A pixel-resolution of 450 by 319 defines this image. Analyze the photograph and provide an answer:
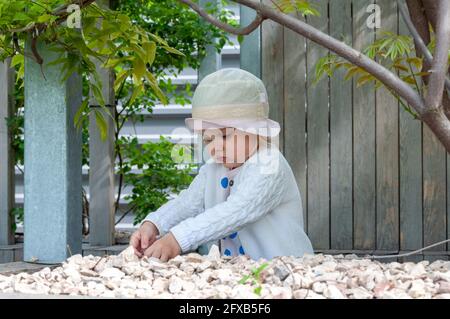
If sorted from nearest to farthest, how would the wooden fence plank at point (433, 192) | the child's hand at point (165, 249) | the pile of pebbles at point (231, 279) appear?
the pile of pebbles at point (231, 279)
the child's hand at point (165, 249)
the wooden fence plank at point (433, 192)

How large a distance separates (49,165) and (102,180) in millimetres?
2059

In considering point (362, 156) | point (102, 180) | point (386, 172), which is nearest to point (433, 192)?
point (386, 172)

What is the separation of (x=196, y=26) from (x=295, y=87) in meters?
0.59

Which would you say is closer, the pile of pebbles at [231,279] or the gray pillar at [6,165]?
the pile of pebbles at [231,279]

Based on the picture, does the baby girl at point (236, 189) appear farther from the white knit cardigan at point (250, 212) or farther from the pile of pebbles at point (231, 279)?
the pile of pebbles at point (231, 279)

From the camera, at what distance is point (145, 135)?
524 centimetres

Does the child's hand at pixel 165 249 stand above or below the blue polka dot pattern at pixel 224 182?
below

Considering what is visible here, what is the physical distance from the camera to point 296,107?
3.80 meters

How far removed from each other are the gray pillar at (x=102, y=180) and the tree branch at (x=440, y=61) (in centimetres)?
269

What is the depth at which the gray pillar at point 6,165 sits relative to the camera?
423 cm

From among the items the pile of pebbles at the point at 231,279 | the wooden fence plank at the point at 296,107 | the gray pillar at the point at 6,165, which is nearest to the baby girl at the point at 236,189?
the pile of pebbles at the point at 231,279

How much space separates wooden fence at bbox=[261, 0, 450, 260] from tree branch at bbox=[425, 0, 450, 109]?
228 centimetres

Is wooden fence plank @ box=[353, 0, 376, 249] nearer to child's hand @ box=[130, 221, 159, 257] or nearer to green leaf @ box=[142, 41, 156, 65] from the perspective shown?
child's hand @ box=[130, 221, 159, 257]

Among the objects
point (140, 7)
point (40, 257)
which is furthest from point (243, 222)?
point (140, 7)
